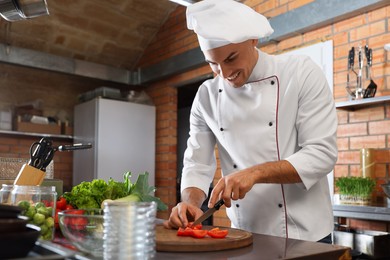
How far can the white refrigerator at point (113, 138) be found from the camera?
14.4 ft

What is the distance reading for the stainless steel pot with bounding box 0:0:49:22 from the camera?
190cm

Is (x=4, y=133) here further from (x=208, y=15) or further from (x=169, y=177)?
(x=208, y=15)

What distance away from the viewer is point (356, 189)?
8.59 ft

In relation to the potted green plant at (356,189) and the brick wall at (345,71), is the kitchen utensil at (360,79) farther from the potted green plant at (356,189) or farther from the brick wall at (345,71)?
the potted green plant at (356,189)

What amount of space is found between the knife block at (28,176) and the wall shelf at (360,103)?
201 cm

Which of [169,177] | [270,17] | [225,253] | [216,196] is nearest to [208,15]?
[216,196]

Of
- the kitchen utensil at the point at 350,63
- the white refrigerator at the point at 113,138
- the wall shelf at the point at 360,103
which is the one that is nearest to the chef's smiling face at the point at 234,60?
the wall shelf at the point at 360,103

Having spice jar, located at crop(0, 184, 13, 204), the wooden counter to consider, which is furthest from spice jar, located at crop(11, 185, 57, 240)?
the wooden counter

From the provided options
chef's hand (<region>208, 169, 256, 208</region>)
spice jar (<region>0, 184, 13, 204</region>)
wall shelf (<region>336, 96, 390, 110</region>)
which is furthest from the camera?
wall shelf (<region>336, 96, 390, 110</region>)

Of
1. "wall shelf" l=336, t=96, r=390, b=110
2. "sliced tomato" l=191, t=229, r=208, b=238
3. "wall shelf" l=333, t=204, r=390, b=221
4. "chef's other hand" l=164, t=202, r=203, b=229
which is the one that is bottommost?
"wall shelf" l=333, t=204, r=390, b=221

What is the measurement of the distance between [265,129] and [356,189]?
1.26 m

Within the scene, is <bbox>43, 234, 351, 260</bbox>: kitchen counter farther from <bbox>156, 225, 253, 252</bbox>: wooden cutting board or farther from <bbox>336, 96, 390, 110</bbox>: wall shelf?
<bbox>336, 96, 390, 110</bbox>: wall shelf

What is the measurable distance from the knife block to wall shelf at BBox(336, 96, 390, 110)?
201 cm

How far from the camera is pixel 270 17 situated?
358 cm
